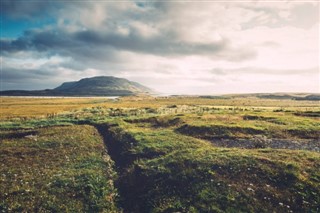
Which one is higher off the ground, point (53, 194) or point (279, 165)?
point (279, 165)

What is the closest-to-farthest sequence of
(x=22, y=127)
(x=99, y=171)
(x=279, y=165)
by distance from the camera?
(x=279, y=165)
(x=99, y=171)
(x=22, y=127)

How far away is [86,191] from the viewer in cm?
2400

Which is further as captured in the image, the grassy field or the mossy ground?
the mossy ground

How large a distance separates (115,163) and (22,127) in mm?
28418

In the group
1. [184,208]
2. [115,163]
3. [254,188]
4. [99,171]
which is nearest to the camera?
[184,208]

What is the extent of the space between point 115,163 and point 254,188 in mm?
16250

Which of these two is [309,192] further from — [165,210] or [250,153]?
[165,210]

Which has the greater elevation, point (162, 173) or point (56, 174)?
point (162, 173)

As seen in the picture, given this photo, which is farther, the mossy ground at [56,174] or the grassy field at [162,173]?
the mossy ground at [56,174]

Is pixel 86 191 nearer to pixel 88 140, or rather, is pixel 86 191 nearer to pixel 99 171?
pixel 99 171

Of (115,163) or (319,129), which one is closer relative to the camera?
(115,163)

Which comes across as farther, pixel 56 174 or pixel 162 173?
pixel 56 174

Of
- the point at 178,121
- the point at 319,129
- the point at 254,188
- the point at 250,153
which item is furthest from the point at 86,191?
the point at 319,129

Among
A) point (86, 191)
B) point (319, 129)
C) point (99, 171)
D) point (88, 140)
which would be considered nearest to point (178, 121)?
point (88, 140)
